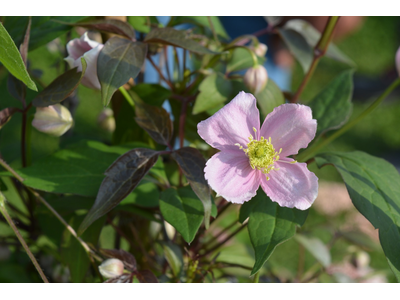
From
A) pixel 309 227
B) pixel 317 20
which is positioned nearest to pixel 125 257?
pixel 309 227

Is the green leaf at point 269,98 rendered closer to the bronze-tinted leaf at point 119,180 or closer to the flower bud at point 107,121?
the bronze-tinted leaf at point 119,180

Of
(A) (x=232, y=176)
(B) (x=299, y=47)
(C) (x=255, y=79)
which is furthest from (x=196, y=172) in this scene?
(B) (x=299, y=47)

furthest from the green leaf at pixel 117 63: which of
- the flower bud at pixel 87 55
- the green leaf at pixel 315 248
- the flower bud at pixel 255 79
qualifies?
the green leaf at pixel 315 248

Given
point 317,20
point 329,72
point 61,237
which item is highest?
point 61,237

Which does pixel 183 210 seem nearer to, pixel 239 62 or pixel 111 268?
pixel 111 268

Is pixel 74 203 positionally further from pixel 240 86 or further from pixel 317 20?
pixel 317 20

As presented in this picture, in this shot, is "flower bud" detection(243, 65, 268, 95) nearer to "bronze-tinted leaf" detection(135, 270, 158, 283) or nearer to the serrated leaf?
the serrated leaf
